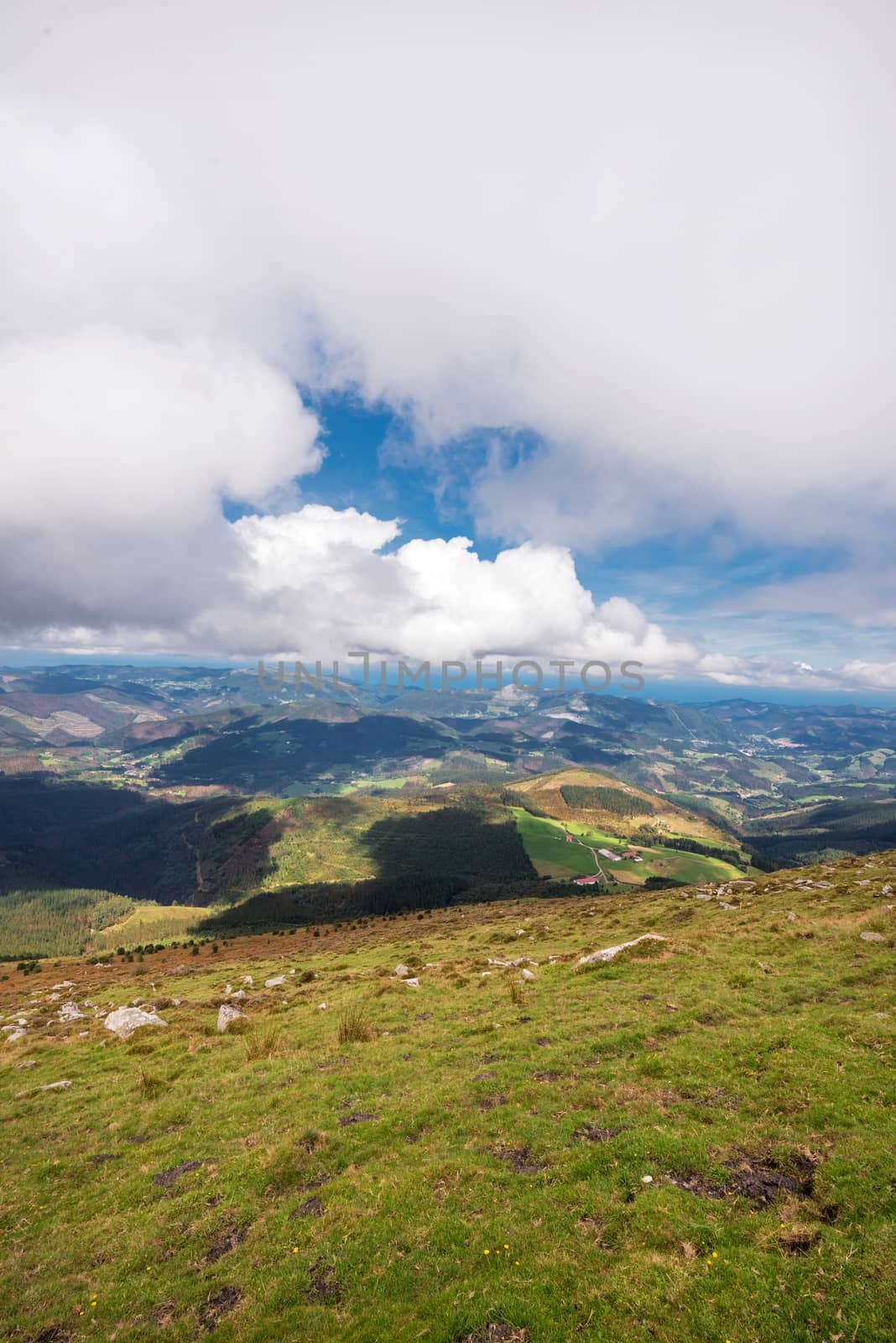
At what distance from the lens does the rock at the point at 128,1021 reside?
35312mm

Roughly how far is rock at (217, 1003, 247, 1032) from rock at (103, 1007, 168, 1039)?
155 inches

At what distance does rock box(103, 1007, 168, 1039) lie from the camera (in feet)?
116

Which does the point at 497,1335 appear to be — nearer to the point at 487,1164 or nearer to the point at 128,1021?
the point at 487,1164

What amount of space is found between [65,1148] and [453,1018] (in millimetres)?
19928

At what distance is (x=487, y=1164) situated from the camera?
1623cm

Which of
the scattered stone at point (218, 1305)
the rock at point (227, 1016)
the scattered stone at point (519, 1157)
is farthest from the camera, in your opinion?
the rock at point (227, 1016)

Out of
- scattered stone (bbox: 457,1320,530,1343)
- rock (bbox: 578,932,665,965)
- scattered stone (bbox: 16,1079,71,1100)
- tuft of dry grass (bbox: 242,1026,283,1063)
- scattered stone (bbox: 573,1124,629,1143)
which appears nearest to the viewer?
scattered stone (bbox: 457,1320,530,1343)

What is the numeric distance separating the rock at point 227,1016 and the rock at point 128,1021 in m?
3.95

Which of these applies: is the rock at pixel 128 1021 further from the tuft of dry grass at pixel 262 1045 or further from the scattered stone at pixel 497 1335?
the scattered stone at pixel 497 1335

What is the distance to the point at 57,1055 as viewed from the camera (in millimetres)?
32594

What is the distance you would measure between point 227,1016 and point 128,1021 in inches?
328

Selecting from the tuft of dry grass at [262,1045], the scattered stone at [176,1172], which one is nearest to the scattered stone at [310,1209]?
the scattered stone at [176,1172]

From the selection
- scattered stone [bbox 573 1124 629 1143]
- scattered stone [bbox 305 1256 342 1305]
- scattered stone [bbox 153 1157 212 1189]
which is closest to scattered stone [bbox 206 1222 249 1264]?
scattered stone [bbox 305 1256 342 1305]

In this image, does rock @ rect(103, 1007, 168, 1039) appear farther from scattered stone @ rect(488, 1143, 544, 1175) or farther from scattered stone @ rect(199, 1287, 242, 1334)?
scattered stone @ rect(488, 1143, 544, 1175)
